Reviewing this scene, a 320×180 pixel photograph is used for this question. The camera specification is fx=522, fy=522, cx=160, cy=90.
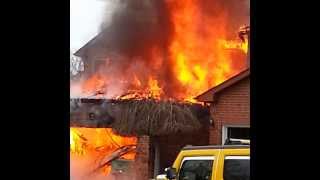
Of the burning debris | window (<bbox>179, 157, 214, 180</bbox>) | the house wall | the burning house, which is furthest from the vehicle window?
the burning debris

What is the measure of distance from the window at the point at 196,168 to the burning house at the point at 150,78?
311cm

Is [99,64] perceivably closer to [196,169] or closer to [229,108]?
[229,108]

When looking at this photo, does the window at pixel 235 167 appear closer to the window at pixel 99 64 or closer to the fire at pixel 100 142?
the fire at pixel 100 142

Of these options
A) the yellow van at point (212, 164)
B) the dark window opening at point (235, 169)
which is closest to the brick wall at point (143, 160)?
the yellow van at point (212, 164)

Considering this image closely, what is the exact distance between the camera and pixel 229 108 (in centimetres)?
707

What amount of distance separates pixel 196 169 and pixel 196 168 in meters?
0.01

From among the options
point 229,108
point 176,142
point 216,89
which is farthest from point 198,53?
point 176,142

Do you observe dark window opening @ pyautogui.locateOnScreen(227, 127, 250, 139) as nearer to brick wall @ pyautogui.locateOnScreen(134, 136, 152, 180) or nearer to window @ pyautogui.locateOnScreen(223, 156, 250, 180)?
brick wall @ pyautogui.locateOnScreen(134, 136, 152, 180)

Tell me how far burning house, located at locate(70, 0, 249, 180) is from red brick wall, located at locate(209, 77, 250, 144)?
0.25m

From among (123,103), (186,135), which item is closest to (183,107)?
(186,135)
